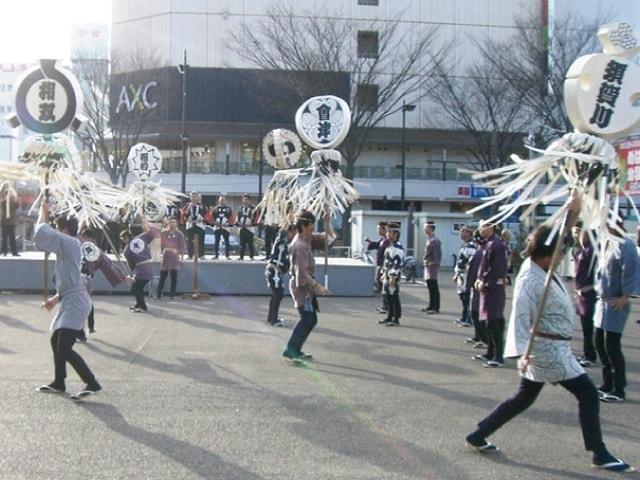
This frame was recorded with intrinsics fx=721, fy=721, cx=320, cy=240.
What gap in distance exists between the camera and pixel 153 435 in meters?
5.70

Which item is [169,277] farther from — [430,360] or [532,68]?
[532,68]

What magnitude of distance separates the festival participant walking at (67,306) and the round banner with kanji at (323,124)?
23.1 feet

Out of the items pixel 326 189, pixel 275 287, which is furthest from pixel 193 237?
pixel 275 287

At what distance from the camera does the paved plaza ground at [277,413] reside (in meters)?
5.07

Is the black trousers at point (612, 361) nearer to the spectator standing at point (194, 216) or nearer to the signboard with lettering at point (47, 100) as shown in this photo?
the signboard with lettering at point (47, 100)

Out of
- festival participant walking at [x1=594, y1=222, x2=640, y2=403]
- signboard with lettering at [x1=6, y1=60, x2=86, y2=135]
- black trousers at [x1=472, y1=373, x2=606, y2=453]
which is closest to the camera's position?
black trousers at [x1=472, y1=373, x2=606, y2=453]

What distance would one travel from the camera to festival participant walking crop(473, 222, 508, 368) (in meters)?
8.66

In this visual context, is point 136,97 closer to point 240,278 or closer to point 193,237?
point 193,237

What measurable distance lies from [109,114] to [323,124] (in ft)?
71.5

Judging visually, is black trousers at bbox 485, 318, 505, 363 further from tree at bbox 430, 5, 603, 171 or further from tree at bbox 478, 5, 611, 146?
tree at bbox 478, 5, 611, 146

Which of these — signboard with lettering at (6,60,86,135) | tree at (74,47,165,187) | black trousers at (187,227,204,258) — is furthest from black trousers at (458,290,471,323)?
tree at (74,47,165,187)

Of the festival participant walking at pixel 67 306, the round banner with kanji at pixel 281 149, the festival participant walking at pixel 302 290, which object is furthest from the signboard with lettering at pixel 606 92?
the round banner with kanji at pixel 281 149

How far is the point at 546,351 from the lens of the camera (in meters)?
5.08

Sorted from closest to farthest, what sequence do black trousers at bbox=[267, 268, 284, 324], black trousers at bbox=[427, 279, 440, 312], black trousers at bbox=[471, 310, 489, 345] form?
1. black trousers at bbox=[471, 310, 489, 345]
2. black trousers at bbox=[267, 268, 284, 324]
3. black trousers at bbox=[427, 279, 440, 312]
